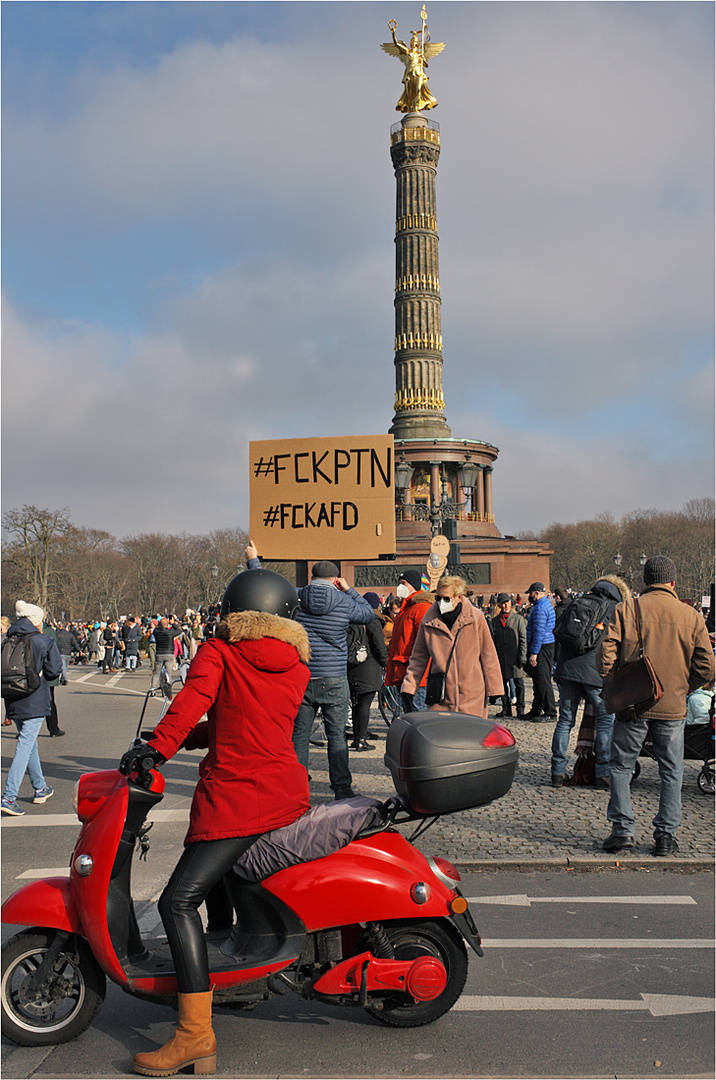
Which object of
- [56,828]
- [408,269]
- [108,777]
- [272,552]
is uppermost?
[408,269]

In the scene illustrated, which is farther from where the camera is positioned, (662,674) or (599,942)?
(662,674)

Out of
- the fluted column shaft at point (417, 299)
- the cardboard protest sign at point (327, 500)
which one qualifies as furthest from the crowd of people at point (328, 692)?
the fluted column shaft at point (417, 299)

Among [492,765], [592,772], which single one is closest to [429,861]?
[492,765]

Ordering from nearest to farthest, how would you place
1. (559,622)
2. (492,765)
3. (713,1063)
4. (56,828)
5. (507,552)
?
1. (713,1063)
2. (492,765)
3. (56,828)
4. (559,622)
5. (507,552)

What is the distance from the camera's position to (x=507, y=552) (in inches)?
1610

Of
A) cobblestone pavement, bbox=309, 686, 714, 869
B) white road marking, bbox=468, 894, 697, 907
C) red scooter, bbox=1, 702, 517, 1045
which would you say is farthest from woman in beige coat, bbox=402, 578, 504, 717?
red scooter, bbox=1, 702, 517, 1045

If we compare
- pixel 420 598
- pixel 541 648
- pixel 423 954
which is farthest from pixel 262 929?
pixel 541 648

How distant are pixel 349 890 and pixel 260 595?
43.7 inches

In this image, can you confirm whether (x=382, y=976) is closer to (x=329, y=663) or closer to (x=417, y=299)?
(x=329, y=663)

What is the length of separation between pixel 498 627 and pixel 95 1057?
11567mm

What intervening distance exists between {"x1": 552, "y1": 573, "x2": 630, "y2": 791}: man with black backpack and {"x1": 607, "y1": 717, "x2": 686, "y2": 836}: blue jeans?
5.73ft

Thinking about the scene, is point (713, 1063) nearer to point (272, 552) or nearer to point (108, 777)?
point (108, 777)

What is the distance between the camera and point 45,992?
3.56 m

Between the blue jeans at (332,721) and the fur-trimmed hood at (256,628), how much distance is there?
3845 millimetres
